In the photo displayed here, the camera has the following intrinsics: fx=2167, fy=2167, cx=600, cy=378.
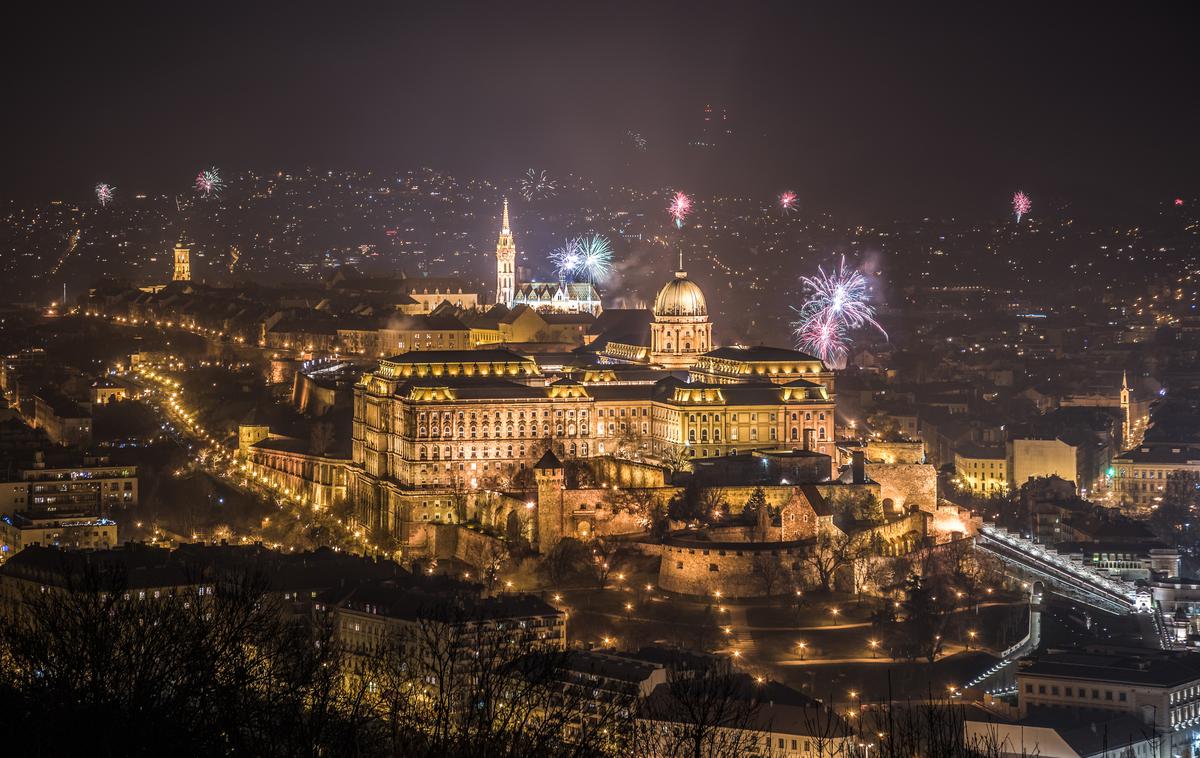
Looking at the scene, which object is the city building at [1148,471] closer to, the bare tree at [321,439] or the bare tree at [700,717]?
the bare tree at [321,439]

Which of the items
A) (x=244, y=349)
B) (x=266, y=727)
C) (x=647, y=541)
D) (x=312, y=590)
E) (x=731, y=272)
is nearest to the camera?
(x=266, y=727)

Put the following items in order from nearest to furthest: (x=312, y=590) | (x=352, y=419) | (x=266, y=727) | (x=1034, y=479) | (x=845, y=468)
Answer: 1. (x=266, y=727)
2. (x=312, y=590)
3. (x=845, y=468)
4. (x=352, y=419)
5. (x=1034, y=479)

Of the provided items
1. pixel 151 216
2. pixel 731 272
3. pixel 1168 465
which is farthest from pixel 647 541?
pixel 151 216

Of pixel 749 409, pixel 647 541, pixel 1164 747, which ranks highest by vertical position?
pixel 749 409

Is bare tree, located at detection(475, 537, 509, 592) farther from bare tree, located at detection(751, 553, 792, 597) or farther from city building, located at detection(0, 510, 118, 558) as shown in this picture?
city building, located at detection(0, 510, 118, 558)

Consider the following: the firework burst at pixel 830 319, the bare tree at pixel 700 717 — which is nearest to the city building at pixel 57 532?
the bare tree at pixel 700 717

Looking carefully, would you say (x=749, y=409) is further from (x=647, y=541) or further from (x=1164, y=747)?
(x=1164, y=747)

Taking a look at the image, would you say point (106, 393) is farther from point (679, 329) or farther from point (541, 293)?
point (541, 293)

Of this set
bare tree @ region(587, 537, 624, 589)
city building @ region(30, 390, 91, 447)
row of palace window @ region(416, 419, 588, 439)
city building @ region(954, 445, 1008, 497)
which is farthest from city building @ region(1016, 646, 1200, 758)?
city building @ region(30, 390, 91, 447)
